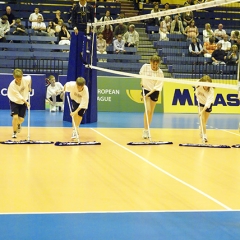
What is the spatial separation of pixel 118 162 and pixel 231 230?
4141 millimetres

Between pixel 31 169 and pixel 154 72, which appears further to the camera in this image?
pixel 154 72

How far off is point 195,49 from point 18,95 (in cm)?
1071

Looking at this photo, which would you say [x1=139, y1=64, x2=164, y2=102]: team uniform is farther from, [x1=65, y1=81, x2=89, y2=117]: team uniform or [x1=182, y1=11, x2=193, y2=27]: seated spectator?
[x1=182, y1=11, x2=193, y2=27]: seated spectator

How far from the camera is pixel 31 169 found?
8953 mm

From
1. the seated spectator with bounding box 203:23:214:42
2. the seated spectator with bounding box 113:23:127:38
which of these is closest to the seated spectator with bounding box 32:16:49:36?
the seated spectator with bounding box 113:23:127:38

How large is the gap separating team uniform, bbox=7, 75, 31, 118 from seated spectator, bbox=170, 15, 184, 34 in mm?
10662

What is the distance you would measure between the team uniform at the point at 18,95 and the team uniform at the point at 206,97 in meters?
3.67

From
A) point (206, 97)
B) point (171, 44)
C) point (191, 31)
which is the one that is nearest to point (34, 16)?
point (171, 44)

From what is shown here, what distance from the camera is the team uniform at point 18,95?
12492 mm

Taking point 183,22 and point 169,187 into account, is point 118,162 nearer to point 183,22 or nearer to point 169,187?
point 169,187

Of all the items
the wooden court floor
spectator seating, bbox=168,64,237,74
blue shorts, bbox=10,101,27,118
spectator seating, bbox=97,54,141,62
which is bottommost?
the wooden court floor

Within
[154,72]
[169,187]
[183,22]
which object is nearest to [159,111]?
[183,22]

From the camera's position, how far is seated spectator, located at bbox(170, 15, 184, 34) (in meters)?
22.3

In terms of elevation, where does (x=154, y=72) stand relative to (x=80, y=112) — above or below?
above
